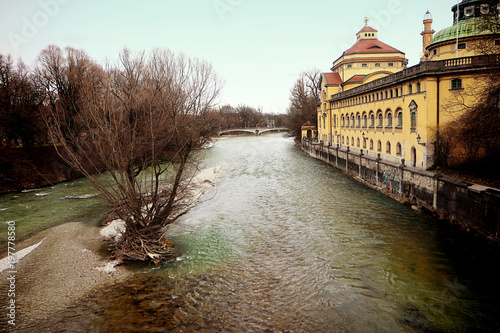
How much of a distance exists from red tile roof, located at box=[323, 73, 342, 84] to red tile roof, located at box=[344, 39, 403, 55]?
3.10 m

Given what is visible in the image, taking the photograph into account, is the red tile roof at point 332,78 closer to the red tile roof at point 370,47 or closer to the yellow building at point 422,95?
the red tile roof at point 370,47

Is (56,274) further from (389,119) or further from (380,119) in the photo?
(380,119)

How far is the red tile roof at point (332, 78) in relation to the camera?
137 ft

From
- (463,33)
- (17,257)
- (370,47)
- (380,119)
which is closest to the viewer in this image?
(17,257)

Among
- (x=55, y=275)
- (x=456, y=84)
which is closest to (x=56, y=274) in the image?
(x=55, y=275)

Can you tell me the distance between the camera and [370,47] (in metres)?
42.4

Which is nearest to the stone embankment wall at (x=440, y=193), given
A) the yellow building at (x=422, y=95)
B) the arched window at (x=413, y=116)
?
the yellow building at (x=422, y=95)

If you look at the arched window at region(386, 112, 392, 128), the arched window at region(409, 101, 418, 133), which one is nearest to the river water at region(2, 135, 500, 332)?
the arched window at region(409, 101, 418, 133)

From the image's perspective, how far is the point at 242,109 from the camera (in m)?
122

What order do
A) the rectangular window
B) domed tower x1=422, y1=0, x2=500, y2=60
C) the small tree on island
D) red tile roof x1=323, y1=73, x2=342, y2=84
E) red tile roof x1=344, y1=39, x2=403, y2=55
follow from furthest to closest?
red tile roof x1=323, y1=73, x2=342, y2=84 → red tile roof x1=344, y1=39, x2=403, y2=55 → domed tower x1=422, y1=0, x2=500, y2=60 → the rectangular window → the small tree on island

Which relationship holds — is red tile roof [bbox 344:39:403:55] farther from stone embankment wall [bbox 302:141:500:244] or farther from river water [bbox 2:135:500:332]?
river water [bbox 2:135:500:332]

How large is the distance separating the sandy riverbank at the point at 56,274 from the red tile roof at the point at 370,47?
39.2 meters

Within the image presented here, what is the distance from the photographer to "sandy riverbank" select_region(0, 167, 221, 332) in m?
7.87

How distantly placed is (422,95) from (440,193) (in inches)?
259
